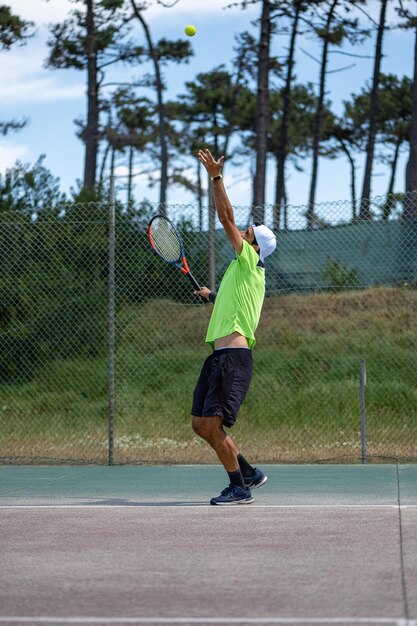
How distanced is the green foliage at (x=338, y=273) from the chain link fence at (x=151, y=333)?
0.02 meters

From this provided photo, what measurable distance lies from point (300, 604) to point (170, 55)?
3146cm

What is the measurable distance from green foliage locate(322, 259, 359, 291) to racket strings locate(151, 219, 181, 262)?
10.9ft

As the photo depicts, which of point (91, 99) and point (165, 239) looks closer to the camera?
point (165, 239)

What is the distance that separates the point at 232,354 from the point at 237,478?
2.81ft

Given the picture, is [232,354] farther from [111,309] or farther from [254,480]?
[111,309]

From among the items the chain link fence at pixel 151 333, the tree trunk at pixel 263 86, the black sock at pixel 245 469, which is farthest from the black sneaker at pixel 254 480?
the tree trunk at pixel 263 86

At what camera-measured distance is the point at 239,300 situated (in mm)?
7949

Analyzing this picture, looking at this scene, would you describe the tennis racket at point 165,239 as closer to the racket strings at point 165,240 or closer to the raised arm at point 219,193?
the racket strings at point 165,240

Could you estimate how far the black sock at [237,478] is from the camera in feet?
26.2

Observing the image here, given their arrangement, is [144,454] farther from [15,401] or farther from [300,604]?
[300,604]

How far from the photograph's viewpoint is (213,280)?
39.1 ft

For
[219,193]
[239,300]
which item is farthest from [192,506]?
[219,193]

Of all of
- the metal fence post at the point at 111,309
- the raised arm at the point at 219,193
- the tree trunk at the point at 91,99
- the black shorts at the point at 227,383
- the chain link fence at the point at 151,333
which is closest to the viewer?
the raised arm at the point at 219,193

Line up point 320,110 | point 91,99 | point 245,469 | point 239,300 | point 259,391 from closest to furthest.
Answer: point 239,300, point 245,469, point 259,391, point 91,99, point 320,110
